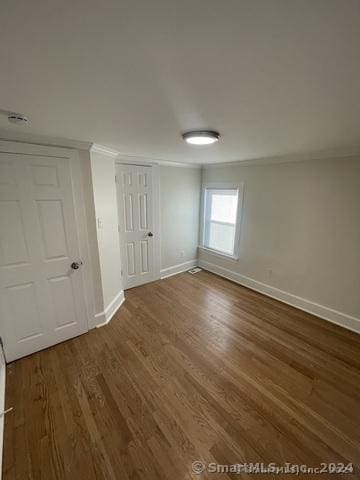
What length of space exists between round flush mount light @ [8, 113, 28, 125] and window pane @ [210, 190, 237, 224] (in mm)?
3061

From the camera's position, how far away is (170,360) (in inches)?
82.1

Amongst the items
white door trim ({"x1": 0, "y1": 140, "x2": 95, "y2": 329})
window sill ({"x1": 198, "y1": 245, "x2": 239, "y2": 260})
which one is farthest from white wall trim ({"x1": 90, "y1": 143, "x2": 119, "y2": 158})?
window sill ({"x1": 198, "y1": 245, "x2": 239, "y2": 260})

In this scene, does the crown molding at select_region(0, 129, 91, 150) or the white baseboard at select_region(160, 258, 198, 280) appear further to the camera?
the white baseboard at select_region(160, 258, 198, 280)

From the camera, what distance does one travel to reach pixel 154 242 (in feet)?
12.0

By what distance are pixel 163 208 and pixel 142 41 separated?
3.03 m

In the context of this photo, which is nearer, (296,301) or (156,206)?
(296,301)

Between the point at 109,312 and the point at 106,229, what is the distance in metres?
1.12

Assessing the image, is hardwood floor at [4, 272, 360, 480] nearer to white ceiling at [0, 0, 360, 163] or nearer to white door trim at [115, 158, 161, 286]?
white door trim at [115, 158, 161, 286]

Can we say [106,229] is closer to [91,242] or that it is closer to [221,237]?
[91,242]

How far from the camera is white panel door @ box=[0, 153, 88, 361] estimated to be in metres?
1.82

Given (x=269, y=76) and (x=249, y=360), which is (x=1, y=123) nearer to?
(x=269, y=76)

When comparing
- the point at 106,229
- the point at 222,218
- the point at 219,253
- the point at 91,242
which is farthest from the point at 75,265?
the point at 222,218

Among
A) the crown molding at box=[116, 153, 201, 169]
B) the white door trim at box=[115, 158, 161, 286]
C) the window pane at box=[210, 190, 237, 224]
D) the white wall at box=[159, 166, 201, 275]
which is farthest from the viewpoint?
the window pane at box=[210, 190, 237, 224]

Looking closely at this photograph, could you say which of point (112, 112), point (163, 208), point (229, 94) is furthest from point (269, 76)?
point (163, 208)
